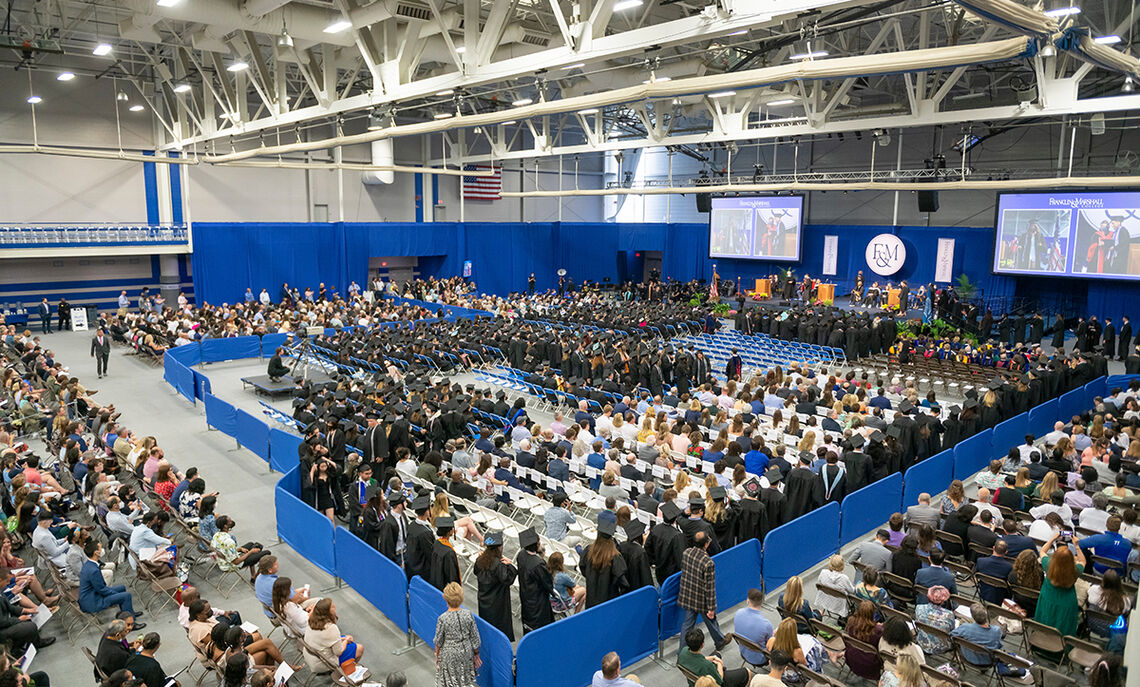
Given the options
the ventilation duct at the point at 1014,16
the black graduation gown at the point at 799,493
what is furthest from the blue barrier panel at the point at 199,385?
the ventilation duct at the point at 1014,16

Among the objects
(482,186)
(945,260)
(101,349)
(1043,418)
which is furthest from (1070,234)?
(101,349)

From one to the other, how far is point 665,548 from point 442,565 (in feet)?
7.45

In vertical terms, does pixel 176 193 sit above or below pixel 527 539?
above

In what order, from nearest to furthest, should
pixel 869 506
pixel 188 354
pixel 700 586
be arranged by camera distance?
pixel 700 586
pixel 869 506
pixel 188 354

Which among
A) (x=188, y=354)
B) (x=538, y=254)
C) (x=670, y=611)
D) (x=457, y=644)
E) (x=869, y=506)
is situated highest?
(x=538, y=254)

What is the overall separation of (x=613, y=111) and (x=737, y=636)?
26237 mm

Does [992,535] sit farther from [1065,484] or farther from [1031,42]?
[1031,42]

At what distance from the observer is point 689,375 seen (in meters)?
18.0

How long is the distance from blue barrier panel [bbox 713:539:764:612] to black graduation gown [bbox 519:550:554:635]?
1.77m

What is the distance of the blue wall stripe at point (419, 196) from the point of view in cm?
3634

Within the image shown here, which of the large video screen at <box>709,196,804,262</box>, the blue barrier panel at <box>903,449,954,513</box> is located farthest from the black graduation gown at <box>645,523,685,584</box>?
the large video screen at <box>709,196,804,262</box>

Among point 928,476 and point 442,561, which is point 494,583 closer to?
point 442,561

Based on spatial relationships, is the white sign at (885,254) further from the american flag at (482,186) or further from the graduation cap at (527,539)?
the graduation cap at (527,539)

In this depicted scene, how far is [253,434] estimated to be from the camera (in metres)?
12.8
